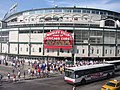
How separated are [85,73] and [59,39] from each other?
1014 inches

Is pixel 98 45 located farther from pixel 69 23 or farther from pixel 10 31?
pixel 10 31

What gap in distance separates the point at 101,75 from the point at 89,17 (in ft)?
150

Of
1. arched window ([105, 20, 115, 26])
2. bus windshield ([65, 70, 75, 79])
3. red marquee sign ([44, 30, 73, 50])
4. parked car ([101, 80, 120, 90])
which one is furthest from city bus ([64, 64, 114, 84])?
arched window ([105, 20, 115, 26])

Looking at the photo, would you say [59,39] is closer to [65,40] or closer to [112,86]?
[65,40]

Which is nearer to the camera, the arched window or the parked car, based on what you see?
the parked car

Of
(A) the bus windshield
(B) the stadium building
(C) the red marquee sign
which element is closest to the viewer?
(A) the bus windshield

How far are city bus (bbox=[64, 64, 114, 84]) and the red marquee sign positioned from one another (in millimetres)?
20310

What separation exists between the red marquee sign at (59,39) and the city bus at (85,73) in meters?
20.3

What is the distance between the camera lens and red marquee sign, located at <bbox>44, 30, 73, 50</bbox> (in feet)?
190

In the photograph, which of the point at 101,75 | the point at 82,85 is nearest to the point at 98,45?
the point at 101,75

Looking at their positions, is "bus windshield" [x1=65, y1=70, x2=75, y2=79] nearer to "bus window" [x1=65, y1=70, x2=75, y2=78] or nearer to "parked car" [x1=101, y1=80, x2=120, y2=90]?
"bus window" [x1=65, y1=70, x2=75, y2=78]

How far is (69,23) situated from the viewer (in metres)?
64.9

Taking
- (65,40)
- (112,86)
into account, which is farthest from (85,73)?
(65,40)

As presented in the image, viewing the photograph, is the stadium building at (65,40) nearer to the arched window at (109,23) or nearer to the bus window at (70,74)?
A: the arched window at (109,23)
